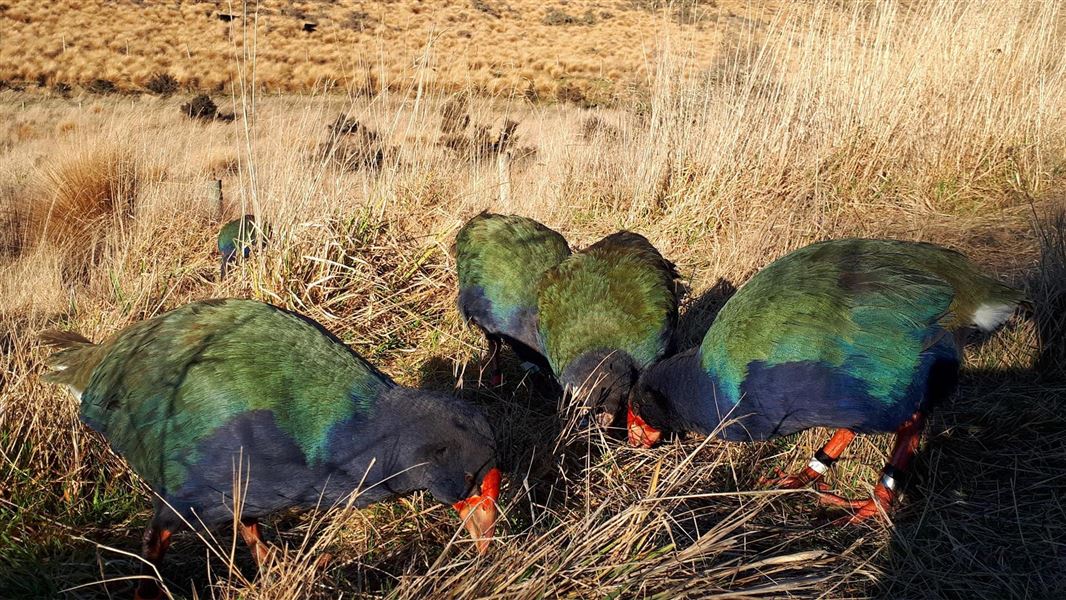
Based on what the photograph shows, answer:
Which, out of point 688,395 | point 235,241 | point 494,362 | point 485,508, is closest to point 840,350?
point 688,395

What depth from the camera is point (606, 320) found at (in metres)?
2.95

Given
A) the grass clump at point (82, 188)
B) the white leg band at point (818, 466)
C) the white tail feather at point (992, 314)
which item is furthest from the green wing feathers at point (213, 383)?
the grass clump at point (82, 188)

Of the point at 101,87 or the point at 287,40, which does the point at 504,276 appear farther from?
the point at 287,40

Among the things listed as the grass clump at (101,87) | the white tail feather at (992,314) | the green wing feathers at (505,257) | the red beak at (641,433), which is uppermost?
the white tail feather at (992,314)

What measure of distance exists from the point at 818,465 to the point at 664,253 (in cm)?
177

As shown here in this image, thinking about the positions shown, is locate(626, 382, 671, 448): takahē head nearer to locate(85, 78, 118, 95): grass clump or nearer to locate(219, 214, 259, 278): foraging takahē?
locate(219, 214, 259, 278): foraging takahē

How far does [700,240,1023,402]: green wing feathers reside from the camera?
7.64 feet

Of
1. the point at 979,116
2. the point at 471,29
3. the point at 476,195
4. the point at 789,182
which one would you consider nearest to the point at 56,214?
the point at 476,195

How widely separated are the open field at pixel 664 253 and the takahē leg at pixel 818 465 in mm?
48

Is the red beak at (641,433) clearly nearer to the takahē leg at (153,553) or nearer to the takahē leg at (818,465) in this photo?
the takahē leg at (818,465)

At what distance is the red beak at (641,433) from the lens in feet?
8.85

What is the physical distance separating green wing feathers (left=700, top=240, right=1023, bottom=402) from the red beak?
1.12 feet

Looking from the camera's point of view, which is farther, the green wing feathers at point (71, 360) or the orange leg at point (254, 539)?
the green wing feathers at point (71, 360)

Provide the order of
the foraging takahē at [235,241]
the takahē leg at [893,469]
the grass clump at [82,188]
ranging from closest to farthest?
the takahē leg at [893,469]
the foraging takahē at [235,241]
the grass clump at [82,188]
